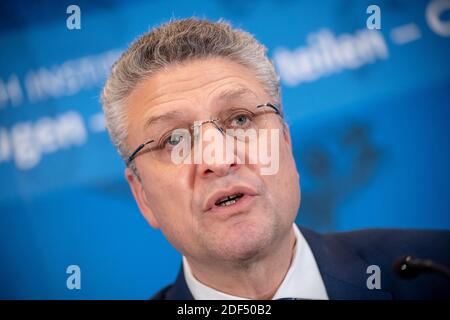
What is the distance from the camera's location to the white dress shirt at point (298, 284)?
148cm

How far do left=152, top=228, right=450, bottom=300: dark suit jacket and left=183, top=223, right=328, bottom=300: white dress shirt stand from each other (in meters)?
0.02

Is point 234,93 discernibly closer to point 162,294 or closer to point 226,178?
point 226,178

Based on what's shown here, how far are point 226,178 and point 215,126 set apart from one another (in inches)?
6.1

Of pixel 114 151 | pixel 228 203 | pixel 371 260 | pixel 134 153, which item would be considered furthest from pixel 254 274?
pixel 114 151

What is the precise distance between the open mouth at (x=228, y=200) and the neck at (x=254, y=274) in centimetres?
18

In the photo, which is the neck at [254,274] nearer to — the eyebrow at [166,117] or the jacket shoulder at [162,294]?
the jacket shoulder at [162,294]

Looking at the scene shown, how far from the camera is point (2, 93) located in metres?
1.67

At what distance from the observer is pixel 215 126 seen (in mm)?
1402

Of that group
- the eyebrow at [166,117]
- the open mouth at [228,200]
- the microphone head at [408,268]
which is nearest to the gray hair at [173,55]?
the eyebrow at [166,117]

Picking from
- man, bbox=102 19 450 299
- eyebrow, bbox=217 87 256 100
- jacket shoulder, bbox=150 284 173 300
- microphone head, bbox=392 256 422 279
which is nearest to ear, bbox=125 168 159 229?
man, bbox=102 19 450 299
